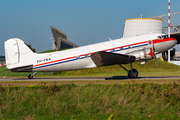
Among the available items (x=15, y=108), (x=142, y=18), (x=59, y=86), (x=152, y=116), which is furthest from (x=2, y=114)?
(x=142, y=18)

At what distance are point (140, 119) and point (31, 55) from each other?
16594 millimetres

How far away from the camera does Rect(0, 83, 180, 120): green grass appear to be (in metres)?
13.1

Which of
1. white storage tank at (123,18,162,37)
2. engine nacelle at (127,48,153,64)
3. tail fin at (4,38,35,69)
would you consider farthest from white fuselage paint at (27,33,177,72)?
white storage tank at (123,18,162,37)

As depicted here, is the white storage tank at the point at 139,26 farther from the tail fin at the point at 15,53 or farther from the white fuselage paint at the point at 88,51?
the tail fin at the point at 15,53

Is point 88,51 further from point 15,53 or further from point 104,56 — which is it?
point 15,53

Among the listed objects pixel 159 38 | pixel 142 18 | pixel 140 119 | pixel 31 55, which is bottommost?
pixel 140 119

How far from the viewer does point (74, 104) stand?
1418 cm

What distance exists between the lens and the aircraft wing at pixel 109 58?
2047cm

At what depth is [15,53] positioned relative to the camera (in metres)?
24.2

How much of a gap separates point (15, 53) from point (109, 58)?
1187 cm

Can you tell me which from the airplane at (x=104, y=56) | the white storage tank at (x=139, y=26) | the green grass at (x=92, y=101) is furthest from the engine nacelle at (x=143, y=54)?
the white storage tank at (x=139, y=26)

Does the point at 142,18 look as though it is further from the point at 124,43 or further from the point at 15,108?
the point at 15,108

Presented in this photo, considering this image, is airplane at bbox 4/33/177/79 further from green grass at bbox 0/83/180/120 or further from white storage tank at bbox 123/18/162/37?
white storage tank at bbox 123/18/162/37

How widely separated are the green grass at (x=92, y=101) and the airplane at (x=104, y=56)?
6094 millimetres
